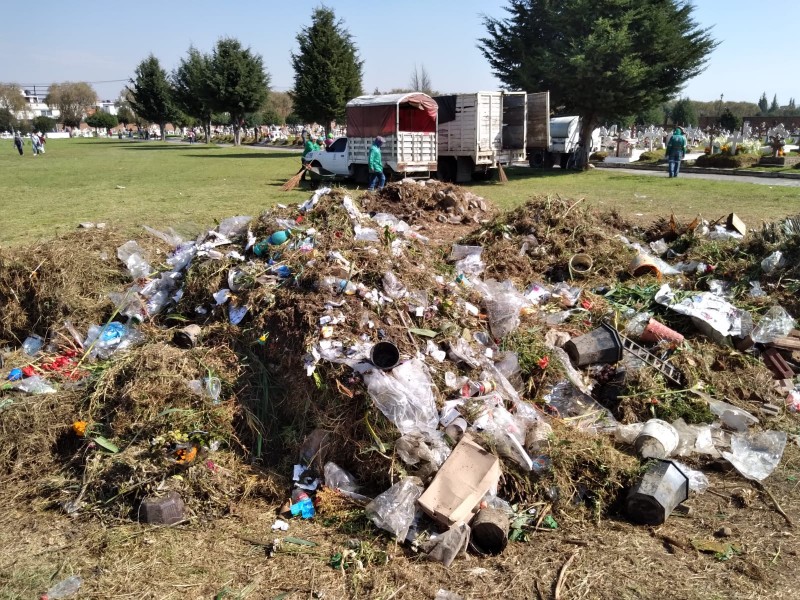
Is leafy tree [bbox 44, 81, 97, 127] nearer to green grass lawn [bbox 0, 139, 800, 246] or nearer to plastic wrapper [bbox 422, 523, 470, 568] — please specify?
green grass lawn [bbox 0, 139, 800, 246]

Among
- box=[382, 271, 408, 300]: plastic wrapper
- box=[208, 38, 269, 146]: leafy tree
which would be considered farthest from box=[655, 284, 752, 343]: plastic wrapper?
box=[208, 38, 269, 146]: leafy tree

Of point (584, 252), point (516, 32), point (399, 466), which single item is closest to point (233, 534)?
point (399, 466)

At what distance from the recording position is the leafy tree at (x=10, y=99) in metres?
91.3

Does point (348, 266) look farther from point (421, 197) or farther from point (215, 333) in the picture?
point (421, 197)

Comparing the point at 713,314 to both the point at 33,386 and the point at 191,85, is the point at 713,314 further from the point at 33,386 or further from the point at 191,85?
the point at 191,85

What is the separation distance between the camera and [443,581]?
9.04 ft

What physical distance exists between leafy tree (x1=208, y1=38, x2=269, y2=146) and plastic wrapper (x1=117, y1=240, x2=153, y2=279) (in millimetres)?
34983

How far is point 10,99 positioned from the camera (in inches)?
3607

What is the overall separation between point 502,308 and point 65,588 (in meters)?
3.39

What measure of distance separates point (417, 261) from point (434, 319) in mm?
861

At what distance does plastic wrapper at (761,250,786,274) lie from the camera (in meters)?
5.90

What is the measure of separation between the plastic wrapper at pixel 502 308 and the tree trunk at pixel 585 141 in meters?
17.0

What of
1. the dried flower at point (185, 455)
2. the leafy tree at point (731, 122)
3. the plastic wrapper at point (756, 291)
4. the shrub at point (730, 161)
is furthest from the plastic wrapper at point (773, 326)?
the leafy tree at point (731, 122)

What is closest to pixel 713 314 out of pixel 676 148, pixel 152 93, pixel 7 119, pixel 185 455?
pixel 185 455
